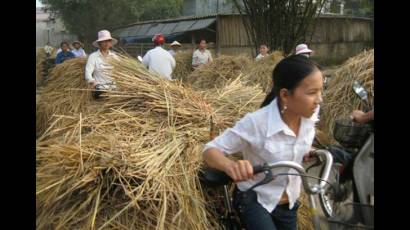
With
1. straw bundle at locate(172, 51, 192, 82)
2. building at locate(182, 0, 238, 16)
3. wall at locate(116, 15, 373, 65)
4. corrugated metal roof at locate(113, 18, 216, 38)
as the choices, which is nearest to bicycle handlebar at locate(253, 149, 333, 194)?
straw bundle at locate(172, 51, 192, 82)

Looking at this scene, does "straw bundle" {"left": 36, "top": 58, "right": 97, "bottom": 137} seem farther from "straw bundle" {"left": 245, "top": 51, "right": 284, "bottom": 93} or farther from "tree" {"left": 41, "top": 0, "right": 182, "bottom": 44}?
"tree" {"left": 41, "top": 0, "right": 182, "bottom": 44}

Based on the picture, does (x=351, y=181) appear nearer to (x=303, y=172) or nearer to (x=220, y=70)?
(x=303, y=172)

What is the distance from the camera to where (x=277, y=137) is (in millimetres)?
2324

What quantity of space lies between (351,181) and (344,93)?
5347mm

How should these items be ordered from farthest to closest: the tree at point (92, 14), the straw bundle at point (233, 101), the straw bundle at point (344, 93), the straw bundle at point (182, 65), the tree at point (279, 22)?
the tree at point (92, 14)
the tree at point (279, 22)
the straw bundle at point (182, 65)
the straw bundle at point (344, 93)
the straw bundle at point (233, 101)

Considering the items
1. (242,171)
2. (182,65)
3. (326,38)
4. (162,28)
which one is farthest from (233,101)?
(162,28)

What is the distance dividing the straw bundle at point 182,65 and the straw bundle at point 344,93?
5625 mm

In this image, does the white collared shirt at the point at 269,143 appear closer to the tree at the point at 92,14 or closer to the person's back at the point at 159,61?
the person's back at the point at 159,61

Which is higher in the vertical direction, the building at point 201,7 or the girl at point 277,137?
the building at point 201,7

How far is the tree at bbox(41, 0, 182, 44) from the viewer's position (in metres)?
34.0

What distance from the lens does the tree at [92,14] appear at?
34.0m

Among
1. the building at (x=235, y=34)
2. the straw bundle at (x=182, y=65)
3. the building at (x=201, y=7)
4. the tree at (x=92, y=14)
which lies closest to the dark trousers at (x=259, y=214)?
the straw bundle at (x=182, y=65)
